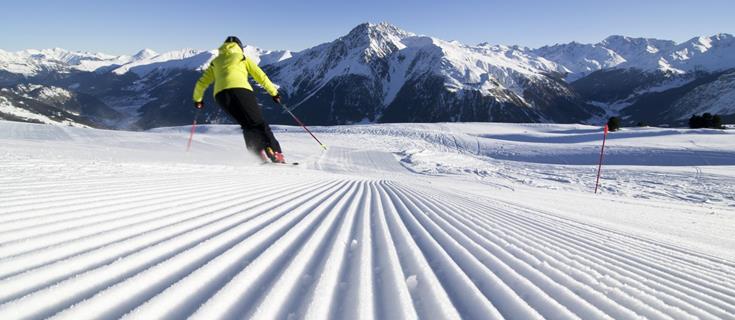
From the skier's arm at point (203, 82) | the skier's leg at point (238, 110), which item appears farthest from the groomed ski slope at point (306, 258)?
the skier's arm at point (203, 82)

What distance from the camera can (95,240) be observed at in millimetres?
2328

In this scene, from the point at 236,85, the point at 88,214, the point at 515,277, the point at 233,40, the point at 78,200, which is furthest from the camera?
the point at 233,40

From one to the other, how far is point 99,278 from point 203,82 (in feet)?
28.5

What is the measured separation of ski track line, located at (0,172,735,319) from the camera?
5.69 feet

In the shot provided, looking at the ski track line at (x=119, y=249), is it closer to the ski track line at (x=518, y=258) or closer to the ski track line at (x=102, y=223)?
the ski track line at (x=102, y=223)

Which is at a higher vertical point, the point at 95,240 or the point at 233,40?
the point at 233,40

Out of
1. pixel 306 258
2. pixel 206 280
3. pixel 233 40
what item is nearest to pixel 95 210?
pixel 206 280

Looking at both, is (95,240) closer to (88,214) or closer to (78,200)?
(88,214)

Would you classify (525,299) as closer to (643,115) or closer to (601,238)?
(601,238)

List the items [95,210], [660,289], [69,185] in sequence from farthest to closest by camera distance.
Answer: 1. [69,185]
2. [95,210]
3. [660,289]

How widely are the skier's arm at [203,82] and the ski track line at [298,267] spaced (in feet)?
17.9

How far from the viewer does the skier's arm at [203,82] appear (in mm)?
9142

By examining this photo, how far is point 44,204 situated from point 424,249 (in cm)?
295

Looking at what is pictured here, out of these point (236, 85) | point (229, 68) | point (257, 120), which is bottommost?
point (257, 120)
